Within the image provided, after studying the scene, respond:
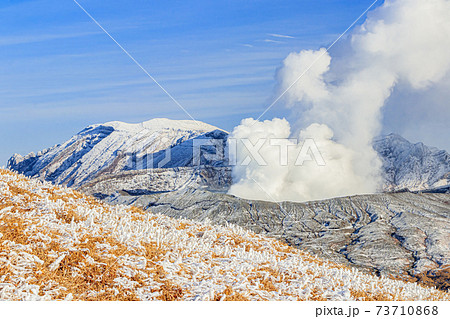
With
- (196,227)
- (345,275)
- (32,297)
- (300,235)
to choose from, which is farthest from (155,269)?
(300,235)

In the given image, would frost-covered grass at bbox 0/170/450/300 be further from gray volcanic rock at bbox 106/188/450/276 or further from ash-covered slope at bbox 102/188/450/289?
gray volcanic rock at bbox 106/188/450/276

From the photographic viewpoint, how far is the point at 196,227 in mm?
20641

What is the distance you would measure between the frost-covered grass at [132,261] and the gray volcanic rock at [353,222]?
82.2 meters

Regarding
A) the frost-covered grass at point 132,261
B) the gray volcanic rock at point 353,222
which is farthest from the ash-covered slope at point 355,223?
the frost-covered grass at point 132,261

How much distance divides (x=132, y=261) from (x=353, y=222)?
119551 mm

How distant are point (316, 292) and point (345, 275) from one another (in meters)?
3.57

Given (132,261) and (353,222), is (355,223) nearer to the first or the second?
(353,222)

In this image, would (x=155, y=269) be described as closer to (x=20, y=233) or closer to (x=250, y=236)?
(x=20, y=233)

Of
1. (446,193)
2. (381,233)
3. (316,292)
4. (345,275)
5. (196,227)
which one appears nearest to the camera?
(316,292)

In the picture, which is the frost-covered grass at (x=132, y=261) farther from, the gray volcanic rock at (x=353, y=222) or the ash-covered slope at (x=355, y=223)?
the gray volcanic rock at (x=353, y=222)

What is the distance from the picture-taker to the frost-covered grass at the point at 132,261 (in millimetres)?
12766

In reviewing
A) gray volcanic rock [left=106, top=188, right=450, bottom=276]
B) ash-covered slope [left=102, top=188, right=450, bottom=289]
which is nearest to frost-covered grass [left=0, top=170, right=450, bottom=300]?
ash-covered slope [left=102, top=188, right=450, bottom=289]

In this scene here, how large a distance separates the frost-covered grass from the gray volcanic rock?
8225 centimetres
